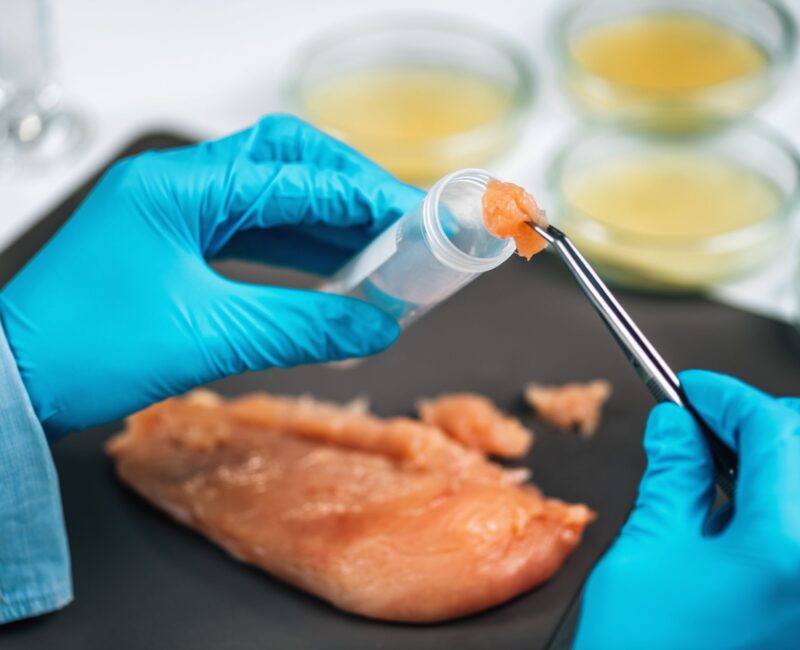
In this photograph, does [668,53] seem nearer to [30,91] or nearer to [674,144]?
[674,144]

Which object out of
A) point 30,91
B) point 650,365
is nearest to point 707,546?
point 650,365

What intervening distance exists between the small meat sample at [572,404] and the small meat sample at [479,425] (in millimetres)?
51

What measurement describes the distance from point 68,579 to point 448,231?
741 mm

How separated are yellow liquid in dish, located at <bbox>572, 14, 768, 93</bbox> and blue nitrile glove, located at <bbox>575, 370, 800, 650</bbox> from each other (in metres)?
1.29

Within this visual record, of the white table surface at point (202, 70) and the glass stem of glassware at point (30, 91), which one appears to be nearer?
the glass stem of glassware at point (30, 91)

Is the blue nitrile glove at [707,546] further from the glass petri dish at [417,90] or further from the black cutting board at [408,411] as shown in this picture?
the glass petri dish at [417,90]

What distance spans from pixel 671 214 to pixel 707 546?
1.11 meters

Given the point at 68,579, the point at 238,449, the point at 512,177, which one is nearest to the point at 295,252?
the point at 238,449

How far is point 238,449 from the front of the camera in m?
1.77

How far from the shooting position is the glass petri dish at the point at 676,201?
2.05 m

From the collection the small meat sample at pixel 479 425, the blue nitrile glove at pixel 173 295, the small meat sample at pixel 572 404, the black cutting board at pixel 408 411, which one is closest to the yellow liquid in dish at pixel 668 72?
the black cutting board at pixel 408 411

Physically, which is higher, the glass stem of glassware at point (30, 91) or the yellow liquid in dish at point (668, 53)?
the glass stem of glassware at point (30, 91)

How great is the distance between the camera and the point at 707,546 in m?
1.15

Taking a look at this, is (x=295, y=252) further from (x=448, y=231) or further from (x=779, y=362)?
(x=779, y=362)
